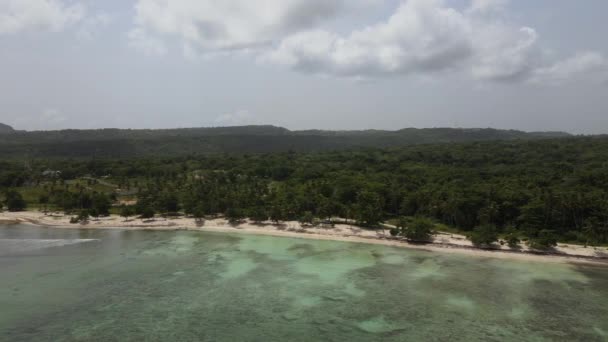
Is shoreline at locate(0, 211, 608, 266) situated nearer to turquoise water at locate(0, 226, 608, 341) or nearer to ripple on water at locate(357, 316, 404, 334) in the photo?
turquoise water at locate(0, 226, 608, 341)

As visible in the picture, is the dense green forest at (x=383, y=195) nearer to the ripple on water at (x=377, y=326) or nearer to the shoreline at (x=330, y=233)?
the shoreline at (x=330, y=233)

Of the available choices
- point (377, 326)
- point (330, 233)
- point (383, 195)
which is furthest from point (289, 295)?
point (383, 195)

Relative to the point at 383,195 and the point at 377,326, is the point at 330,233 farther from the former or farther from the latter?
the point at 377,326

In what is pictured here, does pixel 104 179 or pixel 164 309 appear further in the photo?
pixel 104 179

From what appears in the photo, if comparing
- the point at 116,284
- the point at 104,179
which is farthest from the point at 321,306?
the point at 104,179

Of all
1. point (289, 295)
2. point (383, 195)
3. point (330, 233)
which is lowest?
point (289, 295)

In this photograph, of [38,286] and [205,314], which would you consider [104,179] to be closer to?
[38,286]

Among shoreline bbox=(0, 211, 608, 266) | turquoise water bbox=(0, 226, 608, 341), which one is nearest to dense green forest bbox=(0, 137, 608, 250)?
shoreline bbox=(0, 211, 608, 266)

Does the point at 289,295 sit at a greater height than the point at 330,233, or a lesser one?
lesser
